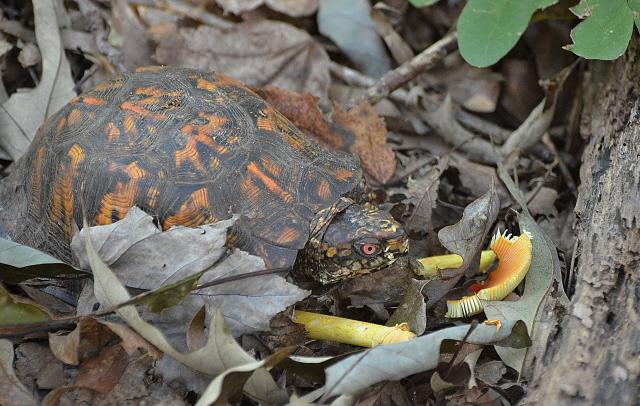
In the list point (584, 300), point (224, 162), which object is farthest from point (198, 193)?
point (584, 300)

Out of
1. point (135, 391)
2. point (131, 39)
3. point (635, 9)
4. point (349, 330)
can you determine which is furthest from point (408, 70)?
point (135, 391)

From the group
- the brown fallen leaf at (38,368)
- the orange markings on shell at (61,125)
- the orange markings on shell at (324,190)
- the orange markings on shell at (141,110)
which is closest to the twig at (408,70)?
the orange markings on shell at (324,190)

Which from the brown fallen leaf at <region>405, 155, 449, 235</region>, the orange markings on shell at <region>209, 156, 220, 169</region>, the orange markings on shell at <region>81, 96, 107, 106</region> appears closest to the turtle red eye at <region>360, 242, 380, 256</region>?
the brown fallen leaf at <region>405, 155, 449, 235</region>

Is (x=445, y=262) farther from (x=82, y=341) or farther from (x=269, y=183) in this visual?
(x=82, y=341)

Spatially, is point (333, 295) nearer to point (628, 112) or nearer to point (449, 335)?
point (449, 335)

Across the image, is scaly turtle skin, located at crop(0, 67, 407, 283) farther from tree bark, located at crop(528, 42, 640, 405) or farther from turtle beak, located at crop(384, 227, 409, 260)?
Result: tree bark, located at crop(528, 42, 640, 405)

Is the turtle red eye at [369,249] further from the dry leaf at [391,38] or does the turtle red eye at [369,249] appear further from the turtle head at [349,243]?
the dry leaf at [391,38]

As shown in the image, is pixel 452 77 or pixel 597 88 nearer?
pixel 597 88
